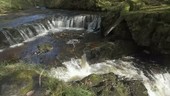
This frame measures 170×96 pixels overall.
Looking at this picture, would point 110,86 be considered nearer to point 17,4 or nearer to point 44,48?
point 44,48

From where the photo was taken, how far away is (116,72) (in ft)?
34.6

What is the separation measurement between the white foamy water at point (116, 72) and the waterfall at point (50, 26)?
468cm

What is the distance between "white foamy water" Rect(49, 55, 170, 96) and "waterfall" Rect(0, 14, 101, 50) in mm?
4684

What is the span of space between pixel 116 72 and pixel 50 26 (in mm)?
7576

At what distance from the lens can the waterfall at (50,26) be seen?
49.5 feet

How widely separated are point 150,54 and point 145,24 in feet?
4.01

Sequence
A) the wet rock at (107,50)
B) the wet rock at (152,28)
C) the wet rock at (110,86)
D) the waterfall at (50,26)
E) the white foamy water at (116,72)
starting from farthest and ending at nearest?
1. the waterfall at (50,26)
2. the wet rock at (107,50)
3. the wet rock at (152,28)
4. the white foamy water at (116,72)
5. the wet rock at (110,86)

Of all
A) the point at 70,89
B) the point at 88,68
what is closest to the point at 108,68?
the point at 88,68

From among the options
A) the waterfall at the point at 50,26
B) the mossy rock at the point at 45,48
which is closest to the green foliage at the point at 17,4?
the waterfall at the point at 50,26

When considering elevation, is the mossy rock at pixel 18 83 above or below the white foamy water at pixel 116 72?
above

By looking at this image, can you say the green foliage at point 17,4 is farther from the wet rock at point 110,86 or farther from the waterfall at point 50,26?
the wet rock at point 110,86

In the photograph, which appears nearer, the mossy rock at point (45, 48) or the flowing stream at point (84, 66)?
the flowing stream at point (84, 66)

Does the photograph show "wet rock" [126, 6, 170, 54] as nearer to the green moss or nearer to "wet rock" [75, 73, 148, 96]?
"wet rock" [75, 73, 148, 96]

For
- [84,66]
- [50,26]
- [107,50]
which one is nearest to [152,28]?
[107,50]
